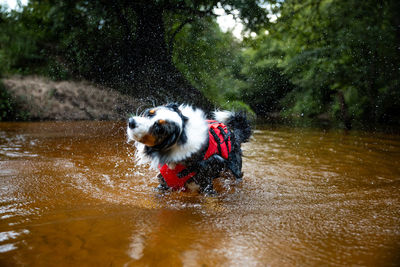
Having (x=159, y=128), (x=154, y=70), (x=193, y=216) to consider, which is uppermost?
(x=154, y=70)

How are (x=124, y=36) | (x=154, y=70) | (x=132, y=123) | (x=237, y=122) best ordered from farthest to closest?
(x=154, y=70) < (x=124, y=36) < (x=237, y=122) < (x=132, y=123)

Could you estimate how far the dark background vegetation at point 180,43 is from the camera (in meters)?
9.20

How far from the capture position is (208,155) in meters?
2.84

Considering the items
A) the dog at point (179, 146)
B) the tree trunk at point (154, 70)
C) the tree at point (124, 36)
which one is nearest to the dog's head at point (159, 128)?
the dog at point (179, 146)

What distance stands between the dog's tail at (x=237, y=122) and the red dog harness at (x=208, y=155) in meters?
0.82

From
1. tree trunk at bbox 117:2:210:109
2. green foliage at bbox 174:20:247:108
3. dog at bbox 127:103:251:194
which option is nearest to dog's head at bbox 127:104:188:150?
dog at bbox 127:103:251:194

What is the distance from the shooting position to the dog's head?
227 cm

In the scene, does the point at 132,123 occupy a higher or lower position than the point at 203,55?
lower

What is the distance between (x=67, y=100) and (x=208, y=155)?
873cm

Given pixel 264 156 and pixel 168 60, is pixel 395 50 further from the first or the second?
pixel 168 60

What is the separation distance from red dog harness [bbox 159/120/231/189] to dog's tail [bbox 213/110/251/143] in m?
0.82

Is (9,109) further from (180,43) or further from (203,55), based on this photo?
(203,55)

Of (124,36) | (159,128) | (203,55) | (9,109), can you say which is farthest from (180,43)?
(159,128)

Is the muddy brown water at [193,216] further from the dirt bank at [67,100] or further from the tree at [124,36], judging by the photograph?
the tree at [124,36]
